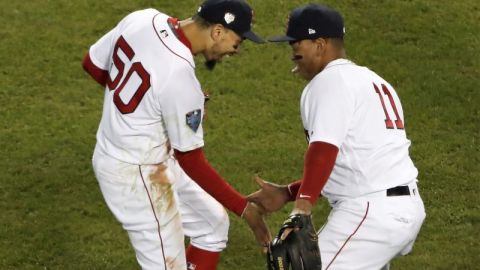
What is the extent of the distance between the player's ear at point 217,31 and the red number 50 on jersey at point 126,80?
1.53 feet

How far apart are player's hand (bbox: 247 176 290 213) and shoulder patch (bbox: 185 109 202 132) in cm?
64

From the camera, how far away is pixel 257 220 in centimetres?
562

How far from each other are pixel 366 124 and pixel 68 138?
4652 millimetres

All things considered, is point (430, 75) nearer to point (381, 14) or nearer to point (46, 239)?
point (381, 14)

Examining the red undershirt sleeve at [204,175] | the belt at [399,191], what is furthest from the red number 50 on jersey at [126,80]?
the belt at [399,191]

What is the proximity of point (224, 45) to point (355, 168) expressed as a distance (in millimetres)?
1100

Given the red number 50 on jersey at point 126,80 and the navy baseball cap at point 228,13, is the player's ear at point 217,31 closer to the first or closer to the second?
the navy baseball cap at point 228,13

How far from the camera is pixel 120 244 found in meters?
7.35

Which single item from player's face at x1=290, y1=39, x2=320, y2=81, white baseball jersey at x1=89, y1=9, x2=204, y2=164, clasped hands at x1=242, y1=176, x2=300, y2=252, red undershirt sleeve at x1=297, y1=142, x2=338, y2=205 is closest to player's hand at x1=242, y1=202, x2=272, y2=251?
clasped hands at x1=242, y1=176, x2=300, y2=252

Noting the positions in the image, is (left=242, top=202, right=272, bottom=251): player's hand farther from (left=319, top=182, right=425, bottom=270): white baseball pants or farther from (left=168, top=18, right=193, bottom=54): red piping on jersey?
(left=168, top=18, right=193, bottom=54): red piping on jersey

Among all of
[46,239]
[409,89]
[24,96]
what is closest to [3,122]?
[24,96]

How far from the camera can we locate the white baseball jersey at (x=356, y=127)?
4.89 metres

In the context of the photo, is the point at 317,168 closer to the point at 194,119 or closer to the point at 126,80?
the point at 194,119

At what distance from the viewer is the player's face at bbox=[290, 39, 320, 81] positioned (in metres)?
5.33
